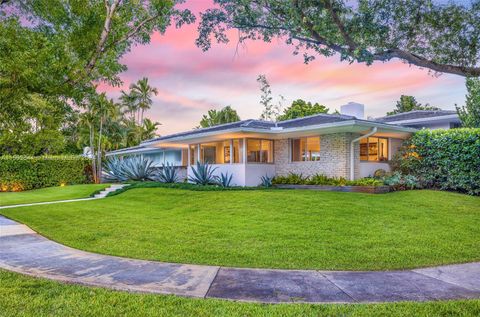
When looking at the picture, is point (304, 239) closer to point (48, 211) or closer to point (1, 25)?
point (1, 25)

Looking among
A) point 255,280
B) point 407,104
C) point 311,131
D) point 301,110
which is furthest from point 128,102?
point 255,280

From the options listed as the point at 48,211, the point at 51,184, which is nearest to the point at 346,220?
the point at 48,211

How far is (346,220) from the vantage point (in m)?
9.58

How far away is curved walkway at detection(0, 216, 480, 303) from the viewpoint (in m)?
4.52

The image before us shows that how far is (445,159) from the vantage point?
611 inches

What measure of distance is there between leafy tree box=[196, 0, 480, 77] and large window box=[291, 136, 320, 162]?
12.2 meters

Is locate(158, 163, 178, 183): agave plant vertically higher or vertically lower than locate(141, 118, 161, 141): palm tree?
lower

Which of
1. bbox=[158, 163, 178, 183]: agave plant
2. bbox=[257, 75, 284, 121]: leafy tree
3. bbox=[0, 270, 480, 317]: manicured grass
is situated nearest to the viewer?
bbox=[0, 270, 480, 317]: manicured grass

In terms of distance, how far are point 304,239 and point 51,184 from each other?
23567mm

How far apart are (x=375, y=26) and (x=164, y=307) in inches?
191

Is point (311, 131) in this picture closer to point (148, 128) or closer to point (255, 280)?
point (255, 280)

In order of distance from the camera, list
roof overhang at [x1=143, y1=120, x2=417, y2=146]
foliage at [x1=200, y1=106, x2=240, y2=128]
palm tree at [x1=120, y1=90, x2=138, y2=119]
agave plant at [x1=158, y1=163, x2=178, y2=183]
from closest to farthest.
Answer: roof overhang at [x1=143, y1=120, x2=417, y2=146]
agave plant at [x1=158, y1=163, x2=178, y2=183]
foliage at [x1=200, y1=106, x2=240, y2=128]
palm tree at [x1=120, y1=90, x2=138, y2=119]

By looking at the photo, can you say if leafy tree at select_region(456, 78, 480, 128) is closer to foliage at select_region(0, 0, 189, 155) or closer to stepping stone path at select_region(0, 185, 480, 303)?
stepping stone path at select_region(0, 185, 480, 303)

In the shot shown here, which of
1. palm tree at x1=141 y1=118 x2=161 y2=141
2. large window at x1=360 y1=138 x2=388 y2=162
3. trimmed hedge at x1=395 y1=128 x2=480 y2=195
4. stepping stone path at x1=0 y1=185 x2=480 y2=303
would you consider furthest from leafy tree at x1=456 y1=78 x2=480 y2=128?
palm tree at x1=141 y1=118 x2=161 y2=141
